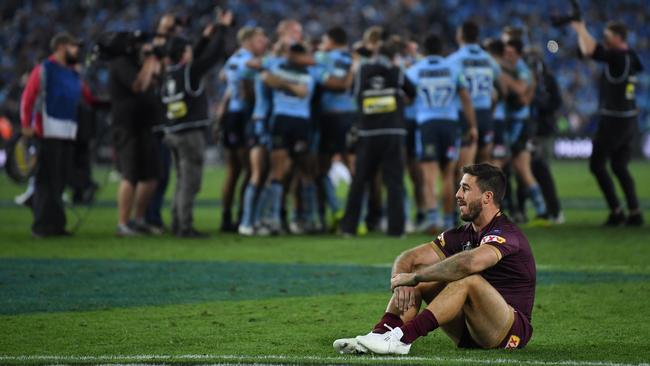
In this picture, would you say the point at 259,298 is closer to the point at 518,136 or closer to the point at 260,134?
the point at 260,134

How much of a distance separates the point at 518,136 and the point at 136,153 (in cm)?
528

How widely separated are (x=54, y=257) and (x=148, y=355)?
6012 millimetres

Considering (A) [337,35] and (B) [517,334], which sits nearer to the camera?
(B) [517,334]

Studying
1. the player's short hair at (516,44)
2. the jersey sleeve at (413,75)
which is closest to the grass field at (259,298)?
the jersey sleeve at (413,75)

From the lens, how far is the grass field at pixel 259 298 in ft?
22.2

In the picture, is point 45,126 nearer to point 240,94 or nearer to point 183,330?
point 240,94

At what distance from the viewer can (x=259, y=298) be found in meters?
9.35

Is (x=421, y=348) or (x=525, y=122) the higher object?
(x=525, y=122)

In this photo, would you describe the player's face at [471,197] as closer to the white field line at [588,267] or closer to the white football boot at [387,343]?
the white football boot at [387,343]

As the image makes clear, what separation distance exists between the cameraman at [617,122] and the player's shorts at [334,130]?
328 cm

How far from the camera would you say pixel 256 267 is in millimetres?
11477

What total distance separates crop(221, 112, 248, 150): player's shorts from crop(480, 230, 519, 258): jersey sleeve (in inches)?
357

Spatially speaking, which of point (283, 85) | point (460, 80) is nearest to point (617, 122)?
point (460, 80)

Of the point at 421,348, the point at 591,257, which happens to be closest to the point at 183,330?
the point at 421,348
